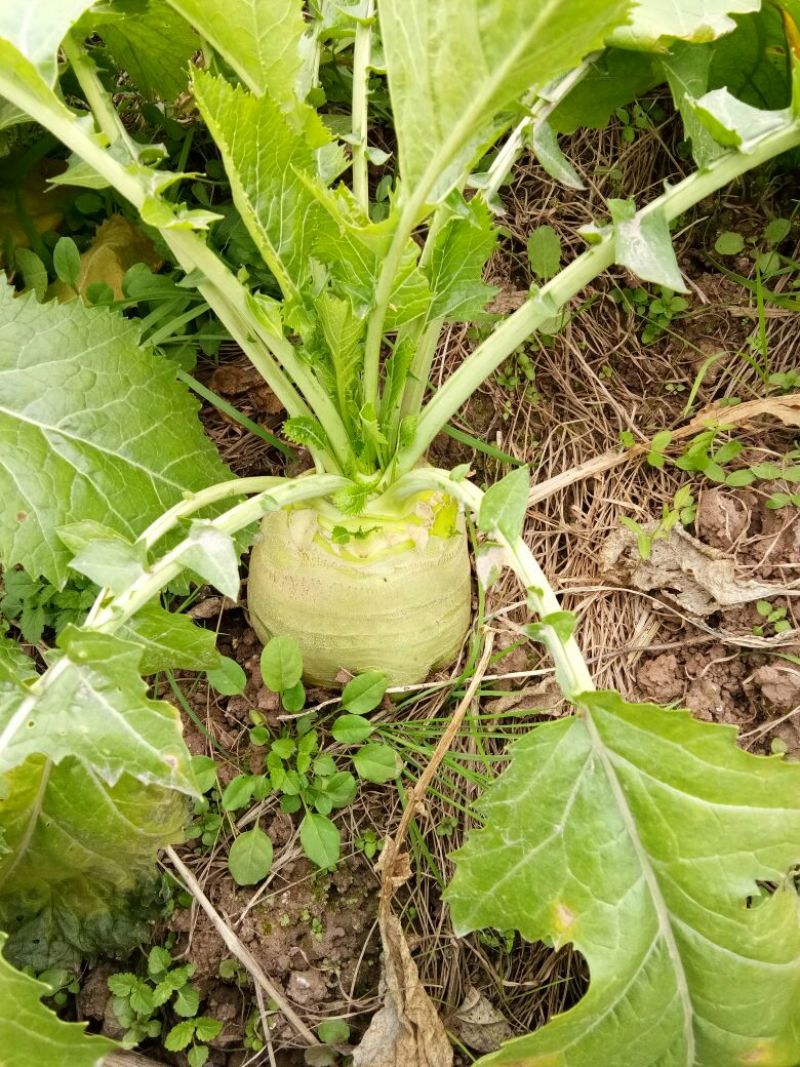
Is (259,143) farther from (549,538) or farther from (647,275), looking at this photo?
(549,538)

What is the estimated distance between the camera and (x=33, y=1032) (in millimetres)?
947

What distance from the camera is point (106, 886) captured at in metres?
1.36

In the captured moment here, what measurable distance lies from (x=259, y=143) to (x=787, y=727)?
3.98 feet

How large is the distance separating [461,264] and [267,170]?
0.92 feet

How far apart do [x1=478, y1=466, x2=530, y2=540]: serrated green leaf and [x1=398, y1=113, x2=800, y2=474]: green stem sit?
0.26m

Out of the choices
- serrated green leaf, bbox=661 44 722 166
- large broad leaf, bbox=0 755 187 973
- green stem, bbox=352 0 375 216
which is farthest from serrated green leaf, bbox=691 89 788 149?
large broad leaf, bbox=0 755 187 973

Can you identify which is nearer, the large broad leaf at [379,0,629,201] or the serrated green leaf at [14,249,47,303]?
the large broad leaf at [379,0,629,201]

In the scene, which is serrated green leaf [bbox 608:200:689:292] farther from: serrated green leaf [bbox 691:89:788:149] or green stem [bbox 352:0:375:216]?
green stem [bbox 352:0:375:216]

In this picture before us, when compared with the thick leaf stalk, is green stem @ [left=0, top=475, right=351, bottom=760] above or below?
above

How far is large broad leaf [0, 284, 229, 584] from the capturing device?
47.8 inches

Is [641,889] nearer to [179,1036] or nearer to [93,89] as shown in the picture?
[179,1036]

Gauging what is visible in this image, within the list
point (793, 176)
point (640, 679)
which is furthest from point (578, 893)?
point (793, 176)

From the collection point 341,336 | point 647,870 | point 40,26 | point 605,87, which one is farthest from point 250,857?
point 605,87

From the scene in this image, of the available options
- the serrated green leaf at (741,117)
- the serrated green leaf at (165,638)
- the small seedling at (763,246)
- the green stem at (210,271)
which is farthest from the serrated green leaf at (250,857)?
the small seedling at (763,246)
